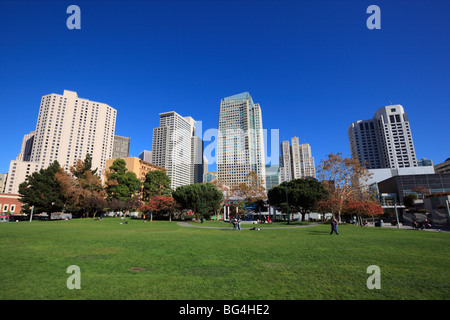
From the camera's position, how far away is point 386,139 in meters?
157

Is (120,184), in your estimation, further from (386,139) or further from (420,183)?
(386,139)

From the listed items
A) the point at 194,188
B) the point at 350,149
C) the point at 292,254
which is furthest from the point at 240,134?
the point at 292,254

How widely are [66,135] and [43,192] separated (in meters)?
113

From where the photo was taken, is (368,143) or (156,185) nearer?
(156,185)

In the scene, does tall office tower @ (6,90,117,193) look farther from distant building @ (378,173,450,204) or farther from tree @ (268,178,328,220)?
distant building @ (378,173,450,204)

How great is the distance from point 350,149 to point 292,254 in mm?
213140

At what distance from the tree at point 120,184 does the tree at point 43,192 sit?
10461mm

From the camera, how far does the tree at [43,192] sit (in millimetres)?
46522

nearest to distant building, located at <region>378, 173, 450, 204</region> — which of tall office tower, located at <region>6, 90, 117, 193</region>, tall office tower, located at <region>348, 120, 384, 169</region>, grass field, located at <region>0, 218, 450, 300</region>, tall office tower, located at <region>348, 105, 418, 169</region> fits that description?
grass field, located at <region>0, 218, 450, 300</region>

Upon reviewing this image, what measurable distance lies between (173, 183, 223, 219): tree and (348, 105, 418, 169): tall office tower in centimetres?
14365

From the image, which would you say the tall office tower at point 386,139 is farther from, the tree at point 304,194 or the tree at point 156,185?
the tree at point 156,185

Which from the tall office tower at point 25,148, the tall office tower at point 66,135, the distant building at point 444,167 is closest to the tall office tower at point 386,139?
the distant building at point 444,167

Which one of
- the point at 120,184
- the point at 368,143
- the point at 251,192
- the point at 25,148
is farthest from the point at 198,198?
the point at 25,148

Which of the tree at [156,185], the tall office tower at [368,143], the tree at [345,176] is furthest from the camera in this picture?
the tall office tower at [368,143]
